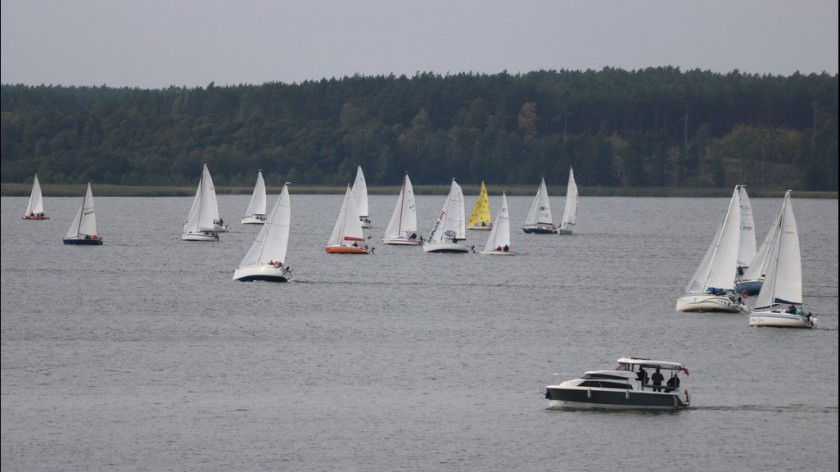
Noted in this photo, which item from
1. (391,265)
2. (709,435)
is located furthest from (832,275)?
(709,435)

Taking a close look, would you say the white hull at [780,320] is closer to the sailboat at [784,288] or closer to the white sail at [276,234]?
the sailboat at [784,288]

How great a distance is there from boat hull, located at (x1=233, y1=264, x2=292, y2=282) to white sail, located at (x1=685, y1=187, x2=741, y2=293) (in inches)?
984

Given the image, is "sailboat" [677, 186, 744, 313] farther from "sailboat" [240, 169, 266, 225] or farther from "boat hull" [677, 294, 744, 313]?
"sailboat" [240, 169, 266, 225]

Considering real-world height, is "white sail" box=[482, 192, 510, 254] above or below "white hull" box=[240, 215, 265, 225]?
below

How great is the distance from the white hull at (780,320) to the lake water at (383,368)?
0.53 metres

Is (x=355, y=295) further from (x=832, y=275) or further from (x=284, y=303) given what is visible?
(x=832, y=275)

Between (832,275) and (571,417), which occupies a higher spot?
(832,275)

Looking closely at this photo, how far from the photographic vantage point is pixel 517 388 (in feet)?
169

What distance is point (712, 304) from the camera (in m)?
71.9

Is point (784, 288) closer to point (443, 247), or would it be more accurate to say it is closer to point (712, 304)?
point (712, 304)

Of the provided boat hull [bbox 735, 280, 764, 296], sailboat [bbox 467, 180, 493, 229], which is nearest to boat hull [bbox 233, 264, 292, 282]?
boat hull [bbox 735, 280, 764, 296]

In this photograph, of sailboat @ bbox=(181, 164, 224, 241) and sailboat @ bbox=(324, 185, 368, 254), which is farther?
sailboat @ bbox=(181, 164, 224, 241)

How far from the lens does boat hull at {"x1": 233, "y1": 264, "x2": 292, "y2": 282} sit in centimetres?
8269

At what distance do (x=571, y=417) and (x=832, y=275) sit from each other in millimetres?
60204
